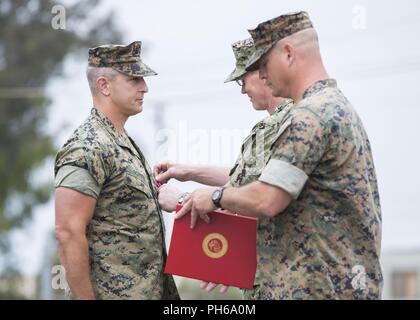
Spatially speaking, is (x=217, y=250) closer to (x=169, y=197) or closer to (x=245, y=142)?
(x=169, y=197)

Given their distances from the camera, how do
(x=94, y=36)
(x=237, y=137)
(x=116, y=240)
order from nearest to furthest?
(x=116, y=240) → (x=237, y=137) → (x=94, y=36)

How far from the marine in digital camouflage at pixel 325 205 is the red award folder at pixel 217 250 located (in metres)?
0.27

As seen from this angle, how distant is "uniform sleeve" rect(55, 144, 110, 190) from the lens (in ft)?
18.2

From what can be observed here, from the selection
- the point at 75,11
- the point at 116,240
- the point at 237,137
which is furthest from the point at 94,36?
the point at 116,240

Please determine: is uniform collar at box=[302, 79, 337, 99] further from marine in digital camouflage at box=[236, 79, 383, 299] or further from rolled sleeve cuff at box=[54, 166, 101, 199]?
rolled sleeve cuff at box=[54, 166, 101, 199]

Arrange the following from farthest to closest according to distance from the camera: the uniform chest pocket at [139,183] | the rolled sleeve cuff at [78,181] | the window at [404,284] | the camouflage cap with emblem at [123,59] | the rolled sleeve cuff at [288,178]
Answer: the window at [404,284], the camouflage cap with emblem at [123,59], the uniform chest pocket at [139,183], the rolled sleeve cuff at [78,181], the rolled sleeve cuff at [288,178]

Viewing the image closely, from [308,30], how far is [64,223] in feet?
5.39

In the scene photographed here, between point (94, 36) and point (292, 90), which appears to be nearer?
point (292, 90)

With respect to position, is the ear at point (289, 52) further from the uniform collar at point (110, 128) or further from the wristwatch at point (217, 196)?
the uniform collar at point (110, 128)

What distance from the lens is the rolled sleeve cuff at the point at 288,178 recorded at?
4766 millimetres

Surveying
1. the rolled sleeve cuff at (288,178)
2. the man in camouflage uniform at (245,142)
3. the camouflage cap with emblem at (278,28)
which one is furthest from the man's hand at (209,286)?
the camouflage cap with emblem at (278,28)

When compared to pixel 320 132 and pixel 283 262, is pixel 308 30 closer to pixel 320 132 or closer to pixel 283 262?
pixel 320 132

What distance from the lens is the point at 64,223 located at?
5477mm

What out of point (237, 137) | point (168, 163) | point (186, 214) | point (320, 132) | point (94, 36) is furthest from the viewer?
point (94, 36)
